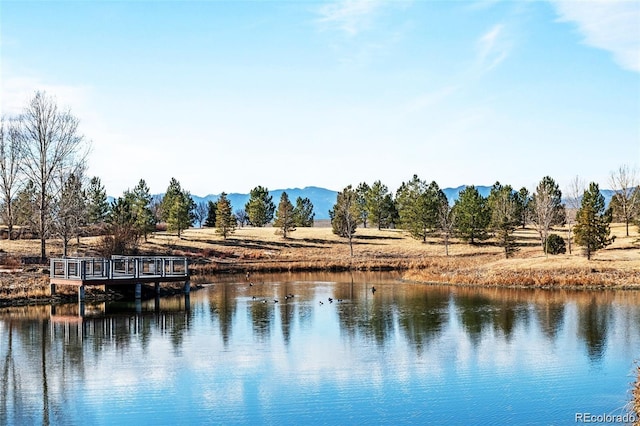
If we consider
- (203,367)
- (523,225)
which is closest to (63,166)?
(203,367)

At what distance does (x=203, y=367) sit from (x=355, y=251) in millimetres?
59939

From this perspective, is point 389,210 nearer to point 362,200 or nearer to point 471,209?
point 362,200

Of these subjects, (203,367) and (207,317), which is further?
(207,317)

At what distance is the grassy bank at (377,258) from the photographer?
152ft

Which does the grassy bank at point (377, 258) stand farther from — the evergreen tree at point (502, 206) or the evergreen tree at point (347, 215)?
the evergreen tree at point (502, 206)

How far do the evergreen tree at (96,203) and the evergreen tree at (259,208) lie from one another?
2717cm

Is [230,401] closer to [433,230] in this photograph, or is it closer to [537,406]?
[537,406]

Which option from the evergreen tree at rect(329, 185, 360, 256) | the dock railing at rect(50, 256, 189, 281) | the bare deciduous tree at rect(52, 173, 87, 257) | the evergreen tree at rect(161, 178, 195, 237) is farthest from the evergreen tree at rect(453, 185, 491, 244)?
the dock railing at rect(50, 256, 189, 281)

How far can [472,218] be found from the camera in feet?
267

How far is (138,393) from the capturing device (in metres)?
19.0

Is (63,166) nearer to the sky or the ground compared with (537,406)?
A: nearer to the sky

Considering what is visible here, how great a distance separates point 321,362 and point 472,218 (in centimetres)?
6144

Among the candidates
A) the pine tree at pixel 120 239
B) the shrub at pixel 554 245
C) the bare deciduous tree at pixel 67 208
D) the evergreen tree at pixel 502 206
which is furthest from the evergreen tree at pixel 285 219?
the shrub at pixel 554 245

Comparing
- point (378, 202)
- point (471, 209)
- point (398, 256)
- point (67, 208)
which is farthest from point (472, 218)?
point (67, 208)
